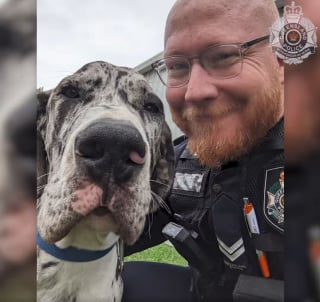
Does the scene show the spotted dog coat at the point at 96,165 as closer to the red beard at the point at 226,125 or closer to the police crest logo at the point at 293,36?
the red beard at the point at 226,125

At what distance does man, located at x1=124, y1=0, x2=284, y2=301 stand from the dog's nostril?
362 millimetres

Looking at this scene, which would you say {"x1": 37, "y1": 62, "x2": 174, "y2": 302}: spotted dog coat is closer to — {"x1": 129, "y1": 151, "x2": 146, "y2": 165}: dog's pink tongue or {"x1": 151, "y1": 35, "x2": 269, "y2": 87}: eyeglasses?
{"x1": 129, "y1": 151, "x2": 146, "y2": 165}: dog's pink tongue

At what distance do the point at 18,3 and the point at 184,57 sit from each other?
0.80 metres

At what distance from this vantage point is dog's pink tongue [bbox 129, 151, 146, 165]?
217 centimetres

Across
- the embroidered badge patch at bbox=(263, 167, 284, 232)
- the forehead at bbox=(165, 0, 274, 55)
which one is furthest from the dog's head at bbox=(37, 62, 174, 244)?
the embroidered badge patch at bbox=(263, 167, 284, 232)

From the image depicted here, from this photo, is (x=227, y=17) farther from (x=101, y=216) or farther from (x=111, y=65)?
(x=101, y=216)

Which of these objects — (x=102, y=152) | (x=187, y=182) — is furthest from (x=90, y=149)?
(x=187, y=182)

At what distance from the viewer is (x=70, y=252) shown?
236cm

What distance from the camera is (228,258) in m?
2.25

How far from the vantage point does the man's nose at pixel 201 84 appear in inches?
85.6

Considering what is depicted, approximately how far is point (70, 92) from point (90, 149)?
303 millimetres

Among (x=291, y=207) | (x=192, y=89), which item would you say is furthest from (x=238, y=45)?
(x=291, y=207)

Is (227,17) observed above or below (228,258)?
above

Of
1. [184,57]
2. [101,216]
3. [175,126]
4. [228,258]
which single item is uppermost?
[184,57]
